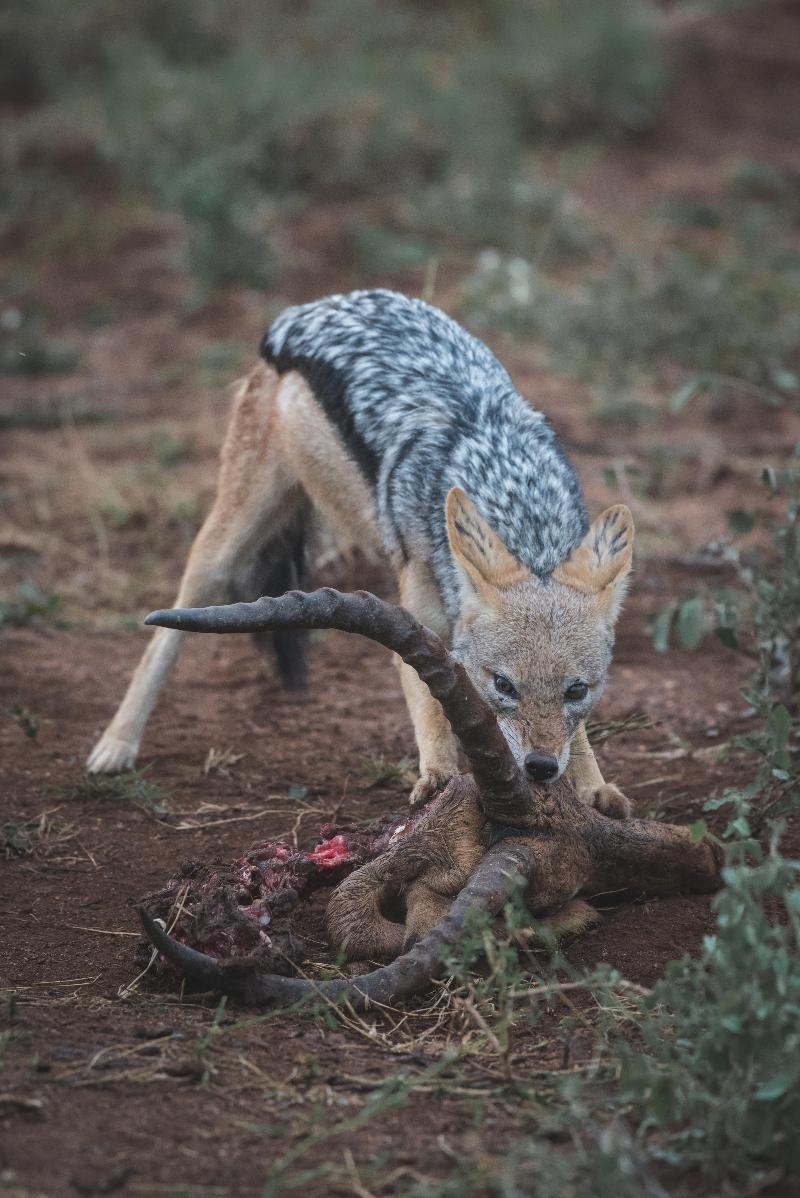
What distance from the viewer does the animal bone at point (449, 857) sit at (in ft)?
10.3

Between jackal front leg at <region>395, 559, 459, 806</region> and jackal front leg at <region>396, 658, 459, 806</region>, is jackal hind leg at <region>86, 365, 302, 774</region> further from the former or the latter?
jackal front leg at <region>396, 658, 459, 806</region>

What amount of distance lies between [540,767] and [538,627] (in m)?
0.44

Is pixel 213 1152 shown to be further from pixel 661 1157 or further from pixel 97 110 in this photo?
pixel 97 110

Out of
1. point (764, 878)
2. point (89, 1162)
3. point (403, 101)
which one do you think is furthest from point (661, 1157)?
point (403, 101)

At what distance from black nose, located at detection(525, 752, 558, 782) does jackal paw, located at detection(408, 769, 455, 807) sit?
45cm

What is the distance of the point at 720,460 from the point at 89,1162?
595cm

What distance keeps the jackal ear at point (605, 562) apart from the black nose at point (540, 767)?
2.04 feet

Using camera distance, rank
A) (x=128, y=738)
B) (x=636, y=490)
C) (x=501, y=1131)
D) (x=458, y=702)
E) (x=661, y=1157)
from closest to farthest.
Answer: (x=661, y=1157) < (x=501, y=1131) < (x=458, y=702) < (x=128, y=738) < (x=636, y=490)

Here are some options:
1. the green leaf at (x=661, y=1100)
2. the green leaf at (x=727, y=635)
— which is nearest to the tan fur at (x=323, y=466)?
the green leaf at (x=727, y=635)

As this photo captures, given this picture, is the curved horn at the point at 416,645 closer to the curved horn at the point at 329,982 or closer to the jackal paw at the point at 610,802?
the curved horn at the point at 329,982

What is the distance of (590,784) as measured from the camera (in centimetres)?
421

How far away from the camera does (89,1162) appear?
8.35 feet

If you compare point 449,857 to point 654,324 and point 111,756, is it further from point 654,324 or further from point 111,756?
point 654,324

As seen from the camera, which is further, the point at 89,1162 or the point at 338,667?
the point at 338,667
